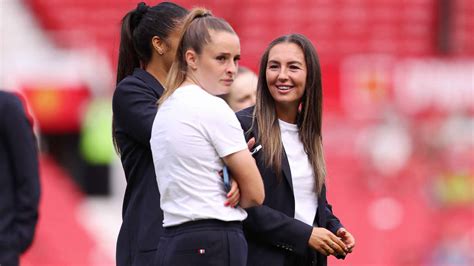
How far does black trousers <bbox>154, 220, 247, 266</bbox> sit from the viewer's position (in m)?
3.29

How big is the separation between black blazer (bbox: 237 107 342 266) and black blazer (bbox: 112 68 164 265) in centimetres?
33

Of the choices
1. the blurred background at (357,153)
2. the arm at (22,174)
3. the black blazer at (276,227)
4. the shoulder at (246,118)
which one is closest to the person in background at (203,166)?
the black blazer at (276,227)

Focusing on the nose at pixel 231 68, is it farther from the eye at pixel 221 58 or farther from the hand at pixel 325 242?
the hand at pixel 325 242

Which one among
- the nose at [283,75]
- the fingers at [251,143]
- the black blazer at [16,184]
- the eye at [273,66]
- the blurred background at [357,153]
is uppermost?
the eye at [273,66]

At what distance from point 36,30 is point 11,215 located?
591 cm

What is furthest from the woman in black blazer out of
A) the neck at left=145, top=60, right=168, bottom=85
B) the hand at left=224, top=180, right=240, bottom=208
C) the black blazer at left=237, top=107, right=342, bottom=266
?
the hand at left=224, top=180, right=240, bottom=208

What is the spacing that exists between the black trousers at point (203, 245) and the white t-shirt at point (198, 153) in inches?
1.1

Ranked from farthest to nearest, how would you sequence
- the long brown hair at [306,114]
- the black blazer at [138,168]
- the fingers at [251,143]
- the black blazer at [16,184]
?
1. the black blazer at [16,184]
2. the long brown hair at [306,114]
3. the fingers at [251,143]
4. the black blazer at [138,168]

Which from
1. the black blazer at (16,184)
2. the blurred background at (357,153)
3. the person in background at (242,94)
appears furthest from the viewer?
the blurred background at (357,153)

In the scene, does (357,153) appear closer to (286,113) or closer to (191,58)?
(286,113)

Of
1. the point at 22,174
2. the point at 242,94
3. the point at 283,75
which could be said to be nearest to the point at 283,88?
the point at 283,75

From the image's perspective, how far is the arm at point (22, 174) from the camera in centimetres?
449

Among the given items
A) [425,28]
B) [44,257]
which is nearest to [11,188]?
→ [44,257]

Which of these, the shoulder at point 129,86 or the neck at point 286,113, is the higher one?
the shoulder at point 129,86
